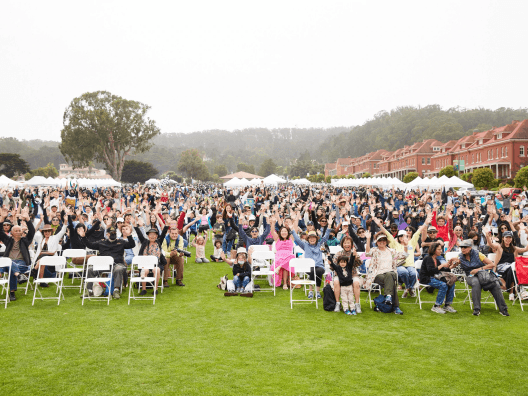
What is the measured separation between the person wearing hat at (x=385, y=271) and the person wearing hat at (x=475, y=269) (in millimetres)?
1222

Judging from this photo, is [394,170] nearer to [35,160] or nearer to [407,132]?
[407,132]

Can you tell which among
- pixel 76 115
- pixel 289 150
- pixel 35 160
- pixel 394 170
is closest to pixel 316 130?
pixel 289 150

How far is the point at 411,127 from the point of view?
117 m

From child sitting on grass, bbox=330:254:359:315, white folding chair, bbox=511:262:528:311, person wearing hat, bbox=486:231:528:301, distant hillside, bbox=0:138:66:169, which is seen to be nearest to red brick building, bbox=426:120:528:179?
person wearing hat, bbox=486:231:528:301

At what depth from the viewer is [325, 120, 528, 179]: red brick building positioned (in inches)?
1940

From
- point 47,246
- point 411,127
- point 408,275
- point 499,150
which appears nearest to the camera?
point 408,275

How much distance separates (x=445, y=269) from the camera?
22.8ft

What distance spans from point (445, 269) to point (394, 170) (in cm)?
8779

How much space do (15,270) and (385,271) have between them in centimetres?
689

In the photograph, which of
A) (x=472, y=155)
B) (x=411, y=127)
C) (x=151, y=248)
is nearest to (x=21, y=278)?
(x=151, y=248)

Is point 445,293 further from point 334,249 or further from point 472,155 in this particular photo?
point 472,155

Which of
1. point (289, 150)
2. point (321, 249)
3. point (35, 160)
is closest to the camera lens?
point (321, 249)

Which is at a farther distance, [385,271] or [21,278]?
[21,278]

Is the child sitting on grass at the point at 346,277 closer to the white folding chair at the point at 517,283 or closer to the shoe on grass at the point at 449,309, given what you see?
the shoe on grass at the point at 449,309
